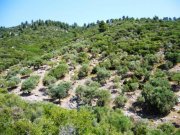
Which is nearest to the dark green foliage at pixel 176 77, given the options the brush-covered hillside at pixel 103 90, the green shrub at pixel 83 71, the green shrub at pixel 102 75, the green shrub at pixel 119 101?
the brush-covered hillside at pixel 103 90

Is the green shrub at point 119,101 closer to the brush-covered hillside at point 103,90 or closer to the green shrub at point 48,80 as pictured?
the brush-covered hillside at point 103,90

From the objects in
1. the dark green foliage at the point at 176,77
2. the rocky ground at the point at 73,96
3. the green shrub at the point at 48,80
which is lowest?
the rocky ground at the point at 73,96

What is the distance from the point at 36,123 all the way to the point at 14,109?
11.0ft

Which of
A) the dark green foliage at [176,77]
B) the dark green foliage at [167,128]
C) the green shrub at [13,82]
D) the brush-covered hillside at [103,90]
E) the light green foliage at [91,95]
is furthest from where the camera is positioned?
the green shrub at [13,82]

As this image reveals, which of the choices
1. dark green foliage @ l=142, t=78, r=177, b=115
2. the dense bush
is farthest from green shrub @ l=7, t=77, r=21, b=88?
dark green foliage @ l=142, t=78, r=177, b=115

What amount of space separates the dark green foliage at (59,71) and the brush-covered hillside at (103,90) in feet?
0.40

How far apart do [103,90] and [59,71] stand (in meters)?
13.3

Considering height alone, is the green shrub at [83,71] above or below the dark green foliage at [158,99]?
above

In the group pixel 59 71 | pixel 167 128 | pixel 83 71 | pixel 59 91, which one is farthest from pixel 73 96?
pixel 167 128

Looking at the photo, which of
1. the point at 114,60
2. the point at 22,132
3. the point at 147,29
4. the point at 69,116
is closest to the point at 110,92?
the point at 114,60

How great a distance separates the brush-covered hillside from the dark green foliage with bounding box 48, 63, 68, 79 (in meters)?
0.12

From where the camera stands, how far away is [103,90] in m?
43.2

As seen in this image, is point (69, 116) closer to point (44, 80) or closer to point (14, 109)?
point (14, 109)

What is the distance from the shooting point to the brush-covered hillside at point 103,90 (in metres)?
30.8
